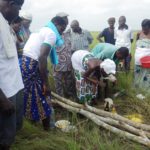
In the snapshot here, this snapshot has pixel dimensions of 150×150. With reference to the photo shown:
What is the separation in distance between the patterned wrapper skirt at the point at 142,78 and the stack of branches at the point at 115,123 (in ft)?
3.93

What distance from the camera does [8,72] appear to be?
2.67m

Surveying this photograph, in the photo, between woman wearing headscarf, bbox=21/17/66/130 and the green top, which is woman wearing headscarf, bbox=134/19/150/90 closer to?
the green top

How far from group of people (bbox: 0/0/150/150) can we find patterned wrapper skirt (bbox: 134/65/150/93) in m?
0.02

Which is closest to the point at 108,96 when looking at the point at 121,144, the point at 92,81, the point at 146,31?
the point at 92,81

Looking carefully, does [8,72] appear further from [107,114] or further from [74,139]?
[107,114]

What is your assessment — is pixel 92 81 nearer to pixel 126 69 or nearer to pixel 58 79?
pixel 58 79

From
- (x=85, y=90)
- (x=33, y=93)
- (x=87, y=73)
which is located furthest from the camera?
(x=85, y=90)

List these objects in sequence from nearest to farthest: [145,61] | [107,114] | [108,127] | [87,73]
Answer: [108,127]
[107,114]
[87,73]
[145,61]

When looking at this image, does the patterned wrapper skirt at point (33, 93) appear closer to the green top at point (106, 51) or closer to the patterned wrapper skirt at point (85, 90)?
the patterned wrapper skirt at point (85, 90)

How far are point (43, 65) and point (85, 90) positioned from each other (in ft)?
5.65

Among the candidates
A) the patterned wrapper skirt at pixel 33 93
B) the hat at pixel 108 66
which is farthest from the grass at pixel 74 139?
the hat at pixel 108 66

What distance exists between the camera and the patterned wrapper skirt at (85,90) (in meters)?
5.37

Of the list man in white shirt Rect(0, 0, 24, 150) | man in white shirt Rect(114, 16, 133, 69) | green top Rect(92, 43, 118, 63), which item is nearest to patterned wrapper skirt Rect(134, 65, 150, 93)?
green top Rect(92, 43, 118, 63)

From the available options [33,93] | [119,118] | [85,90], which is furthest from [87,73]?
[33,93]
